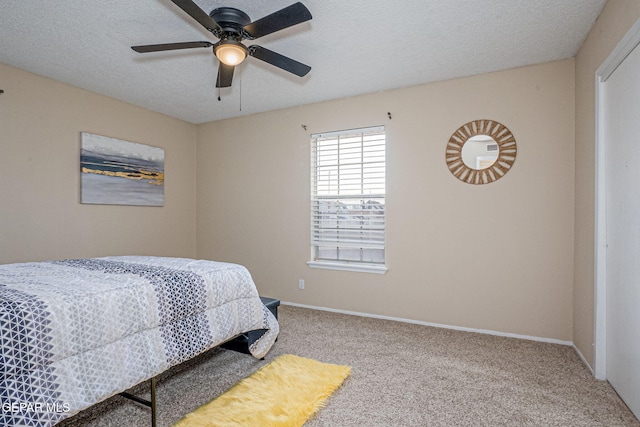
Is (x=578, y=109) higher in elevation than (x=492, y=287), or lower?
higher

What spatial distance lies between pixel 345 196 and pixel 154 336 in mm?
2637

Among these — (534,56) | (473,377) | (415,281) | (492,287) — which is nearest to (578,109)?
(534,56)

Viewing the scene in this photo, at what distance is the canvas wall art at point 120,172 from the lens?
12.2ft

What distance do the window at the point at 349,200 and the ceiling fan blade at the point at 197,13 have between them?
215 cm

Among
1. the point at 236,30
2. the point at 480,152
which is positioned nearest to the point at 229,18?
the point at 236,30

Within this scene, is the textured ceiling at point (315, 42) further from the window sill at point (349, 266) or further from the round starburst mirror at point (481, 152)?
the window sill at point (349, 266)

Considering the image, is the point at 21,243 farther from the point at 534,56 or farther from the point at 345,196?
the point at 534,56

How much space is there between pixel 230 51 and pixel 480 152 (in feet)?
8.06

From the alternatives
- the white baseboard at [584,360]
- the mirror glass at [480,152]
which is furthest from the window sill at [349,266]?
the white baseboard at [584,360]

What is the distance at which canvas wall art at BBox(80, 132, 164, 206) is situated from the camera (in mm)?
3723

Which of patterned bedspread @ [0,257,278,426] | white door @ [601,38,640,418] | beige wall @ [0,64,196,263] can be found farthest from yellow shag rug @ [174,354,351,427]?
beige wall @ [0,64,196,263]

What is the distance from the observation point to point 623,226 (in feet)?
6.66

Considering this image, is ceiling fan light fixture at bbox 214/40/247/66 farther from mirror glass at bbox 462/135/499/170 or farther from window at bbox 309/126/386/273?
mirror glass at bbox 462/135/499/170

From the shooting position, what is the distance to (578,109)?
9.24 ft
